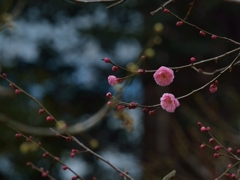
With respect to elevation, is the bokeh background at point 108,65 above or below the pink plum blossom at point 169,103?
below

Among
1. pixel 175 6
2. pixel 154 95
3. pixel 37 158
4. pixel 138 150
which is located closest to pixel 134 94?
pixel 154 95

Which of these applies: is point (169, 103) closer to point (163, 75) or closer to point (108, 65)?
point (163, 75)

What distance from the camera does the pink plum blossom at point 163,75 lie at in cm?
112

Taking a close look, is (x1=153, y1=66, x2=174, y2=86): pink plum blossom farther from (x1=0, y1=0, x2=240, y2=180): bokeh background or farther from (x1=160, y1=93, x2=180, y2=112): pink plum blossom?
(x1=0, y1=0, x2=240, y2=180): bokeh background

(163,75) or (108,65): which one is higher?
(163,75)

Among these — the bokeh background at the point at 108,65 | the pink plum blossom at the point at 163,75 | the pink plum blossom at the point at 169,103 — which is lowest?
the bokeh background at the point at 108,65

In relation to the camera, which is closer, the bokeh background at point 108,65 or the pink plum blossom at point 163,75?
the pink plum blossom at point 163,75

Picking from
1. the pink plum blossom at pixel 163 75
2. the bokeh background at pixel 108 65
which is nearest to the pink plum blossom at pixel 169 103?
the pink plum blossom at pixel 163 75

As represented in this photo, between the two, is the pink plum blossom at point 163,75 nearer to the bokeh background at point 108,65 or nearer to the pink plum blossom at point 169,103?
the pink plum blossom at point 169,103

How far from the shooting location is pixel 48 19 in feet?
18.9

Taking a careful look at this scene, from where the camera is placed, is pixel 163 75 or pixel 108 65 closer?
pixel 163 75

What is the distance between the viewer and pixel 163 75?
1128 mm

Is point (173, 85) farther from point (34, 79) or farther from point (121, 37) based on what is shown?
point (34, 79)

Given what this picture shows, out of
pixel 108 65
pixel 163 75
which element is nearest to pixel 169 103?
pixel 163 75
